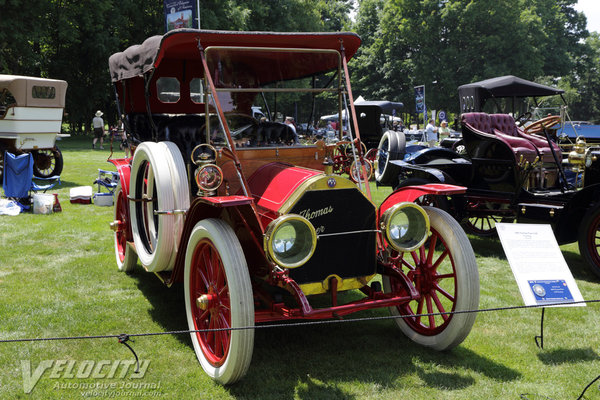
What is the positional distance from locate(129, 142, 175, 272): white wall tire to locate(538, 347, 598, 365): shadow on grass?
2.70 metres

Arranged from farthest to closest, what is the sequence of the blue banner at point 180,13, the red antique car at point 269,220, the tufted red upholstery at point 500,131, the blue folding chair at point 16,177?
1. the blue banner at point 180,13
2. the blue folding chair at point 16,177
3. the tufted red upholstery at point 500,131
4. the red antique car at point 269,220

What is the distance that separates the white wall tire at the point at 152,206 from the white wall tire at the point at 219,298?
1.35 feet

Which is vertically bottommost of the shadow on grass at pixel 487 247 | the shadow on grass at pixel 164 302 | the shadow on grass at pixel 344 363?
the shadow on grass at pixel 344 363

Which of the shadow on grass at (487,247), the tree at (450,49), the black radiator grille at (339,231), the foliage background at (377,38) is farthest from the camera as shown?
the tree at (450,49)

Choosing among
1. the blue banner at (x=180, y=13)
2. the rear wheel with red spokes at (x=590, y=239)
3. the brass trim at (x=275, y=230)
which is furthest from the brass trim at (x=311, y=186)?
the blue banner at (x=180, y=13)

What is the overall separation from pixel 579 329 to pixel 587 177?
6.89ft

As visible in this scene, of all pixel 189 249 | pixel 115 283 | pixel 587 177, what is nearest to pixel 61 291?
pixel 115 283

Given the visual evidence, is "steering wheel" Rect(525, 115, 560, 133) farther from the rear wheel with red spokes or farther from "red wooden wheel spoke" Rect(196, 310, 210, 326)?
"red wooden wheel spoke" Rect(196, 310, 210, 326)

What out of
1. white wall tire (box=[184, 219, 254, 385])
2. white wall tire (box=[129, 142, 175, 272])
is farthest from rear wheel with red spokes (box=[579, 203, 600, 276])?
white wall tire (box=[129, 142, 175, 272])

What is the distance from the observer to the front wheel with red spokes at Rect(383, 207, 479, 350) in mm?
3404

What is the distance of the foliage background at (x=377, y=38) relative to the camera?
24.9m

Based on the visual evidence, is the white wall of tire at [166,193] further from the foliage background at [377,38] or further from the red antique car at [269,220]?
the foliage background at [377,38]

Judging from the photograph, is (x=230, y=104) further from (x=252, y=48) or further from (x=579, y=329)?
(x=579, y=329)

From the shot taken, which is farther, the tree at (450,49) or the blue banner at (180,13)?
the tree at (450,49)
